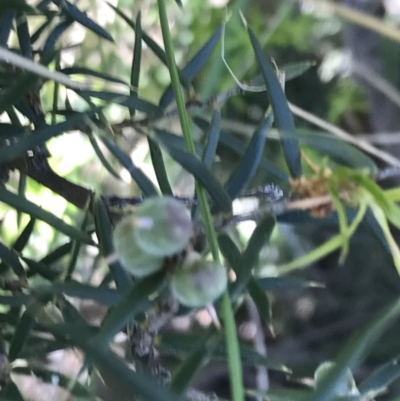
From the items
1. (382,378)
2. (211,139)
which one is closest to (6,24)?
(211,139)

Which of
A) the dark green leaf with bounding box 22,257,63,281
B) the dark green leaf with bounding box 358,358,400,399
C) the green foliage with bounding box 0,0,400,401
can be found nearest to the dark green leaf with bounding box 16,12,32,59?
the green foliage with bounding box 0,0,400,401

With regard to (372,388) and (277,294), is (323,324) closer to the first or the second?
(277,294)

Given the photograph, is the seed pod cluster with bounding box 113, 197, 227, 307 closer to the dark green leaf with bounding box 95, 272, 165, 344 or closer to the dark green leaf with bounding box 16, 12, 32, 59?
the dark green leaf with bounding box 95, 272, 165, 344

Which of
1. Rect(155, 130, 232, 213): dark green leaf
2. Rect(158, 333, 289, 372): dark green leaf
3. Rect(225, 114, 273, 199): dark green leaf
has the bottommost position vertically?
Rect(158, 333, 289, 372): dark green leaf

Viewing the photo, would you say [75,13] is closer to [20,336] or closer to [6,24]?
[6,24]

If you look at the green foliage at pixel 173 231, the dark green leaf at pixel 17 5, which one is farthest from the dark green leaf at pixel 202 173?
the dark green leaf at pixel 17 5

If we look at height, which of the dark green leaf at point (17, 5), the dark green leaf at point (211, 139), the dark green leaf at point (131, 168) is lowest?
the dark green leaf at point (131, 168)

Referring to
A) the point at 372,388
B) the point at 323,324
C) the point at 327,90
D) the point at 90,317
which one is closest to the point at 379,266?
the point at 323,324

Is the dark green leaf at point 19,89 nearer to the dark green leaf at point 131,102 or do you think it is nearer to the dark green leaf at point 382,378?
the dark green leaf at point 131,102
